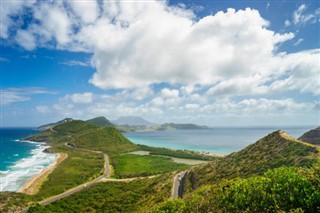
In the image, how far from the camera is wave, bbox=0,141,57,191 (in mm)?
78812

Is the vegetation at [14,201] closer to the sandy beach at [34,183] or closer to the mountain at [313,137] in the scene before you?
the sandy beach at [34,183]

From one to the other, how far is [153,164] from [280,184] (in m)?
93.6

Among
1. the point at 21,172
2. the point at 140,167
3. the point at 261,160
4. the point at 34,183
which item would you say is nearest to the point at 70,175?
the point at 34,183

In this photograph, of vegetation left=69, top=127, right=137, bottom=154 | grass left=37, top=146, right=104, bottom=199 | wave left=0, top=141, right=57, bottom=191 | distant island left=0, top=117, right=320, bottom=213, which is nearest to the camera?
distant island left=0, top=117, right=320, bottom=213

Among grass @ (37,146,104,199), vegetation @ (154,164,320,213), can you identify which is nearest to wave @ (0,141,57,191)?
grass @ (37,146,104,199)

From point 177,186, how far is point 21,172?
73.8m

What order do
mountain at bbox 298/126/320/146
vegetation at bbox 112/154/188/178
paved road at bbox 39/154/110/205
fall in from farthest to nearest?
mountain at bbox 298/126/320/146
vegetation at bbox 112/154/188/178
paved road at bbox 39/154/110/205

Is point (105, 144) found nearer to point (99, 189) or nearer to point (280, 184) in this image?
point (99, 189)

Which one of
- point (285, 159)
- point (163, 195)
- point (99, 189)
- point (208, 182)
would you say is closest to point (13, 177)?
point (99, 189)

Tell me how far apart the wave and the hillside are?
59098mm

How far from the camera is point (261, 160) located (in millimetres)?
52531

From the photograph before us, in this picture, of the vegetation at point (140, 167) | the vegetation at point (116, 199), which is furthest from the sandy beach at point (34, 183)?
the vegetation at point (140, 167)

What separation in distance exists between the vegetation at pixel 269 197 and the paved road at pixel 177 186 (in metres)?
27.2

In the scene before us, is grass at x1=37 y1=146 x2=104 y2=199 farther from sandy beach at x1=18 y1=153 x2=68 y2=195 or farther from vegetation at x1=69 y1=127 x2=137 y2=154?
vegetation at x1=69 y1=127 x2=137 y2=154
